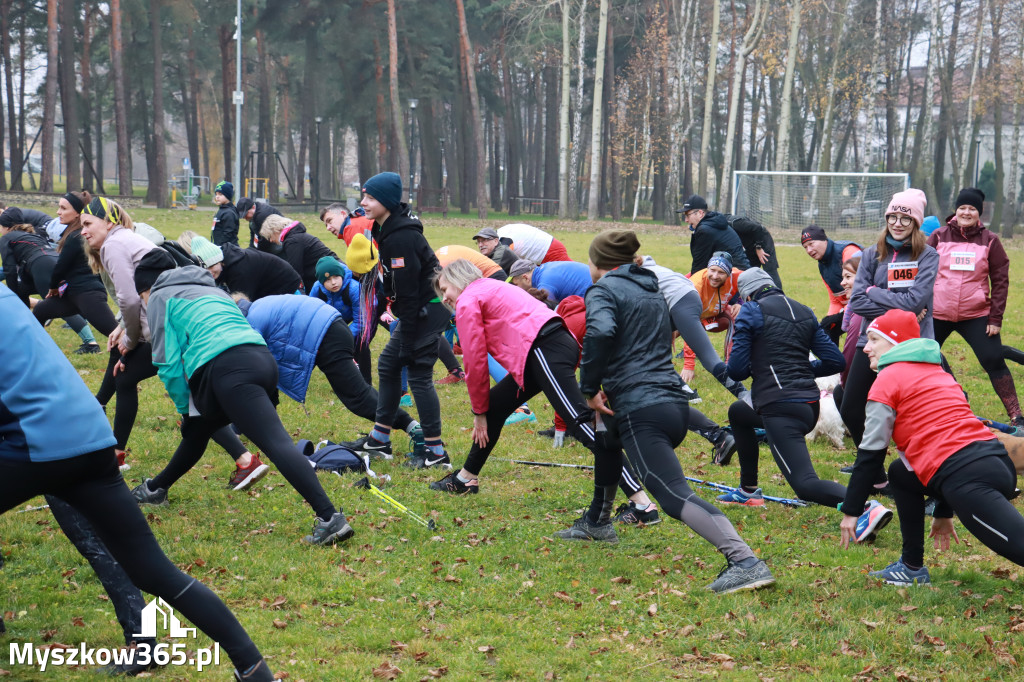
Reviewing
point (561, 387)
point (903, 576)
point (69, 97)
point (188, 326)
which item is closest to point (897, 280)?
point (903, 576)

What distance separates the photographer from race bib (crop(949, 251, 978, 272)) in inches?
338

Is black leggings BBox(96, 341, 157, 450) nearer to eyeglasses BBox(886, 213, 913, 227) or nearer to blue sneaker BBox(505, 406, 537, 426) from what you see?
blue sneaker BBox(505, 406, 537, 426)

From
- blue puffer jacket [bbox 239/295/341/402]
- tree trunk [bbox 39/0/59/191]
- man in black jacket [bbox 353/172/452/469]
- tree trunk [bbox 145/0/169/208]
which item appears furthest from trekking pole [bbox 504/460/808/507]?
tree trunk [bbox 145/0/169/208]

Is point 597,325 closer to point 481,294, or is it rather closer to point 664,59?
point 481,294

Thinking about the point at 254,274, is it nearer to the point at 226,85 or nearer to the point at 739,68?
the point at 739,68

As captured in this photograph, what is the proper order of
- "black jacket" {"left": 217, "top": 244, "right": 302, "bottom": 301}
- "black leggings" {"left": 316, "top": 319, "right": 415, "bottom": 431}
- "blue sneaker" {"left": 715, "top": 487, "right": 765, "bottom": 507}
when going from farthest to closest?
"black jacket" {"left": 217, "top": 244, "right": 302, "bottom": 301} → "black leggings" {"left": 316, "top": 319, "right": 415, "bottom": 431} → "blue sneaker" {"left": 715, "top": 487, "right": 765, "bottom": 507}

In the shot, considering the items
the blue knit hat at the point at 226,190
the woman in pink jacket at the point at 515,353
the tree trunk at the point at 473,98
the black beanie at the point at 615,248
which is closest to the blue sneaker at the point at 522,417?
the woman in pink jacket at the point at 515,353

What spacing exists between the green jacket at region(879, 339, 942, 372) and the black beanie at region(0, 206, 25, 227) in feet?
32.3

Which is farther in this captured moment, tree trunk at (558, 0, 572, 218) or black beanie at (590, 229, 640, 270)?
tree trunk at (558, 0, 572, 218)

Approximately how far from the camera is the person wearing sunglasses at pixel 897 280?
21.6 ft

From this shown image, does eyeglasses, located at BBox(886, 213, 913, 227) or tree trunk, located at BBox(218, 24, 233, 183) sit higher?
tree trunk, located at BBox(218, 24, 233, 183)

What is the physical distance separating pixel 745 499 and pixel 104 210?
5.11 meters

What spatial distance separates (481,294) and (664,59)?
135 ft

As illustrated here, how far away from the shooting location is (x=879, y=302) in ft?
22.0
